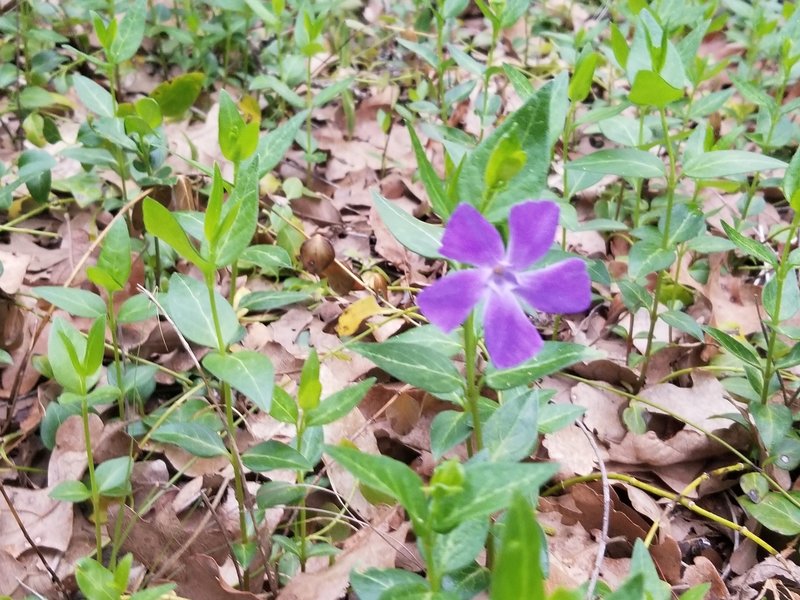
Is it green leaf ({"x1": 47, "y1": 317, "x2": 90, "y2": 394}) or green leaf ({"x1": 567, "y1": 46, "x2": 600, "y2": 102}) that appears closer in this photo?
green leaf ({"x1": 47, "y1": 317, "x2": 90, "y2": 394})

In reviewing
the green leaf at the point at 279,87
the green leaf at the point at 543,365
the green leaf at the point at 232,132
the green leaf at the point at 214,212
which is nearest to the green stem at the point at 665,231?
the green leaf at the point at 543,365

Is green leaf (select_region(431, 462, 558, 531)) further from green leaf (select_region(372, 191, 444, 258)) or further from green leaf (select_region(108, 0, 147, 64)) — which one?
green leaf (select_region(108, 0, 147, 64))

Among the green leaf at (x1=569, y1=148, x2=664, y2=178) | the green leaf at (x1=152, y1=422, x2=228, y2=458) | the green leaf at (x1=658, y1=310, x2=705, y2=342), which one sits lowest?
the green leaf at (x1=658, y1=310, x2=705, y2=342)

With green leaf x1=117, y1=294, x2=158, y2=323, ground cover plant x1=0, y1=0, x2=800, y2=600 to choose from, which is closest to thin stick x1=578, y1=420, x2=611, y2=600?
ground cover plant x1=0, y1=0, x2=800, y2=600

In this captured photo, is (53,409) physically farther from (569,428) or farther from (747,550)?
(747,550)

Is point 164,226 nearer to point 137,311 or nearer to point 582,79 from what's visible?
point 137,311

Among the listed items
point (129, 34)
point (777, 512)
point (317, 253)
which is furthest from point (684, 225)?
point (129, 34)

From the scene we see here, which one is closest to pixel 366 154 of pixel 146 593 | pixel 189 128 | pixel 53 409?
pixel 189 128
